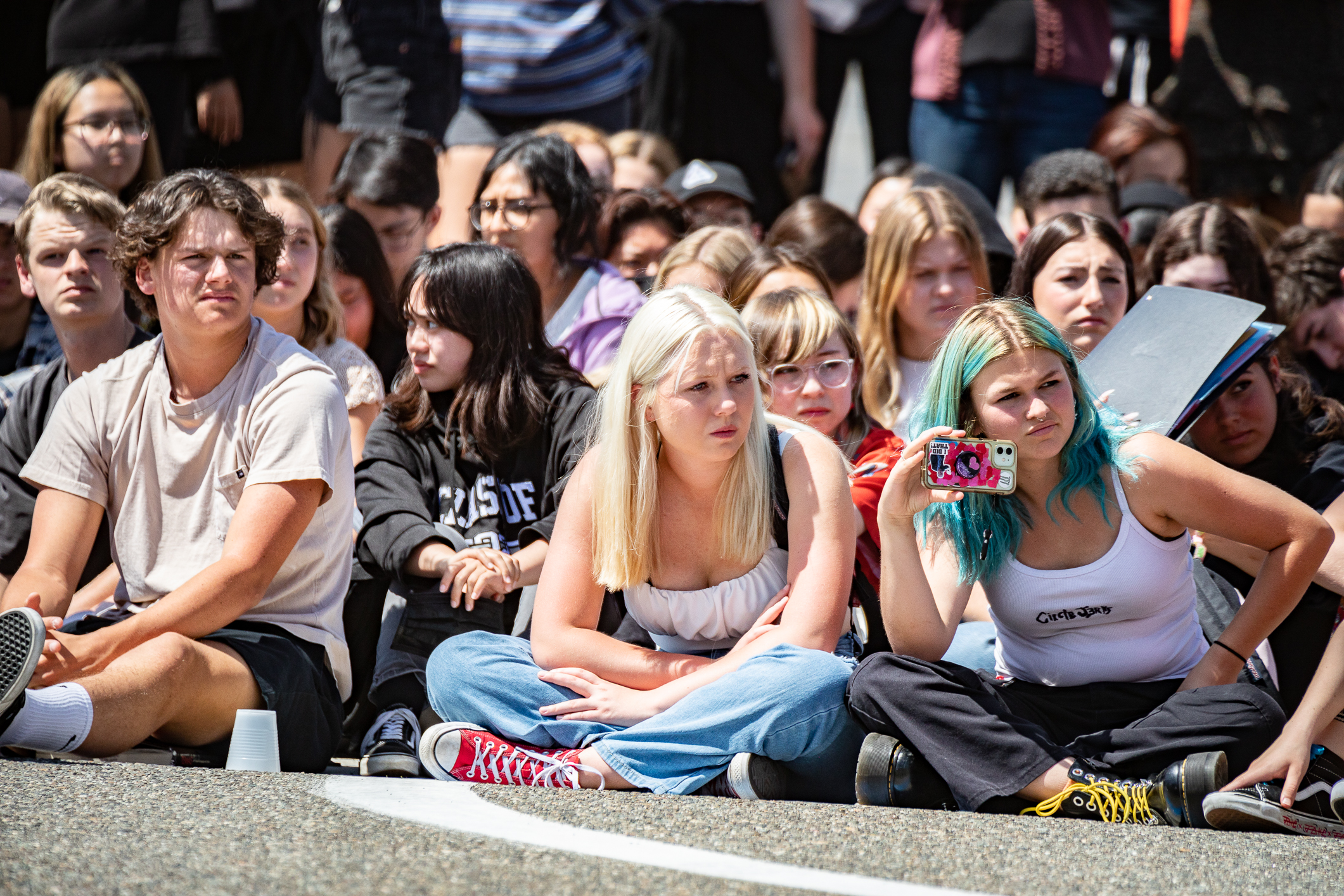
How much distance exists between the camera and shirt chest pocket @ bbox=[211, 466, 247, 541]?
332 cm

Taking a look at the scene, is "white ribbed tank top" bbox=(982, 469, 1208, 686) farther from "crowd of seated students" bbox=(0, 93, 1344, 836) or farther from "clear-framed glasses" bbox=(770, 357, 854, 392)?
"clear-framed glasses" bbox=(770, 357, 854, 392)

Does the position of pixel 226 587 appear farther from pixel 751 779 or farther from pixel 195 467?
pixel 751 779

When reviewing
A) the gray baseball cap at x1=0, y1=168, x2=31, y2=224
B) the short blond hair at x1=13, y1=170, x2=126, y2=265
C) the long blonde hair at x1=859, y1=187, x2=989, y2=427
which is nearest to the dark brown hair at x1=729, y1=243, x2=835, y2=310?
the long blonde hair at x1=859, y1=187, x2=989, y2=427

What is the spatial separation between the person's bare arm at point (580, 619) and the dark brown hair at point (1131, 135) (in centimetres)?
356

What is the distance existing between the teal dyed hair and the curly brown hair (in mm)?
1735

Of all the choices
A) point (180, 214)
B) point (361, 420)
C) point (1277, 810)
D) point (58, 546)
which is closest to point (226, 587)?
point (58, 546)

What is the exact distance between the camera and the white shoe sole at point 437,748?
3102 mm

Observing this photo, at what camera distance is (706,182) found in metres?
5.77

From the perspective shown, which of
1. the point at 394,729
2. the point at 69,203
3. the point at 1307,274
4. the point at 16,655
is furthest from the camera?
the point at 1307,274

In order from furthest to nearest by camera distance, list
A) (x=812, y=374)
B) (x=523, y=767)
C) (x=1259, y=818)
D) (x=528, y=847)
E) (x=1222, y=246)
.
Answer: (x=1222, y=246) → (x=812, y=374) → (x=523, y=767) → (x=1259, y=818) → (x=528, y=847)

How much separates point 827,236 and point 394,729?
8.52 ft

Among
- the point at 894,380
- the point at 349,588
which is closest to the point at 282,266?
the point at 349,588

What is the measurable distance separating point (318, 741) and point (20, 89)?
155 inches

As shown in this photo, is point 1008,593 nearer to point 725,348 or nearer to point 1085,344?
point 725,348
